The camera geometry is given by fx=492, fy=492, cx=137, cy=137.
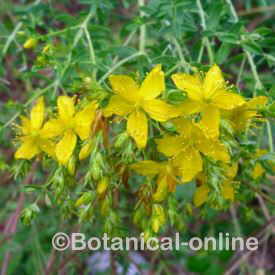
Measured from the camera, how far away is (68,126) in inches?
70.9

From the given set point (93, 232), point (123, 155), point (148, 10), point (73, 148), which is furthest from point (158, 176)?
point (93, 232)

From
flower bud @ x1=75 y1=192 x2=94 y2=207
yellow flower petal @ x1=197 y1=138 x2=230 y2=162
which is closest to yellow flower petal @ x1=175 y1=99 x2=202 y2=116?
yellow flower petal @ x1=197 y1=138 x2=230 y2=162

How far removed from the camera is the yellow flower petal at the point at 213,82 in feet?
5.62

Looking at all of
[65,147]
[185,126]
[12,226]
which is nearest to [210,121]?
[185,126]

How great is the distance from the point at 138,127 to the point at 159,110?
99 millimetres

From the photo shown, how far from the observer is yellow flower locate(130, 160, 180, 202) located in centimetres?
175

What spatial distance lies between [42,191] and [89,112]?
16.5 inches

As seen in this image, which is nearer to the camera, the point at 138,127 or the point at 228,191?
the point at 138,127

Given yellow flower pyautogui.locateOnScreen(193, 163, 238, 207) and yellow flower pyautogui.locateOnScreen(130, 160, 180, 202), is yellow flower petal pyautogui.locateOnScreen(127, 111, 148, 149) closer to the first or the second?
yellow flower pyautogui.locateOnScreen(130, 160, 180, 202)

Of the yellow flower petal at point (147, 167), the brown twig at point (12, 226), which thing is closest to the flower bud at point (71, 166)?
the yellow flower petal at point (147, 167)

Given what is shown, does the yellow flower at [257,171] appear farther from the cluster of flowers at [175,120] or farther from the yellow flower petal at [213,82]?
the yellow flower petal at [213,82]

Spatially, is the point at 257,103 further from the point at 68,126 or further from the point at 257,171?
the point at 68,126

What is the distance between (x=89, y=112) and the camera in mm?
1752

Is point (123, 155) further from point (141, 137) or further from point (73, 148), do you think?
point (73, 148)
